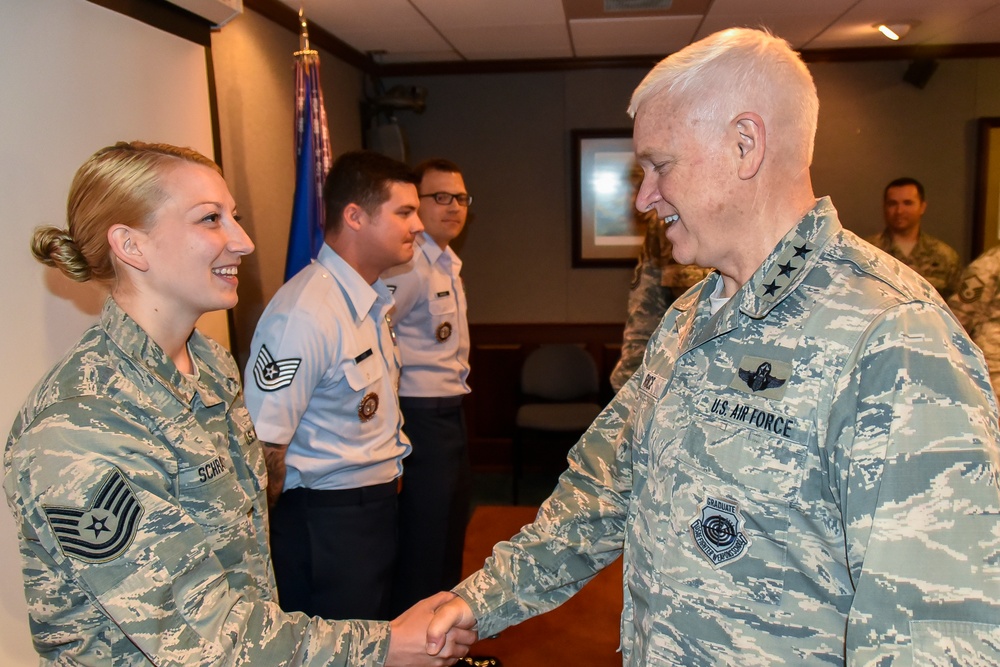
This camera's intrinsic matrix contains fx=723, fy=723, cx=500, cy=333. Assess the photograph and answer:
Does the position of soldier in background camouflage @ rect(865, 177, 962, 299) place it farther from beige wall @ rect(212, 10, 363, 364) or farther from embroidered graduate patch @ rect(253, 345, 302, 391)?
embroidered graduate patch @ rect(253, 345, 302, 391)

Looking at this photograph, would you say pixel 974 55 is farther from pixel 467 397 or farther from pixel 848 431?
pixel 848 431

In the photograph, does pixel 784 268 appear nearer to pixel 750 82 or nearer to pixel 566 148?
pixel 750 82

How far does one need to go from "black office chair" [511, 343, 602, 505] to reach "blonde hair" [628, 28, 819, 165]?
3699 millimetres

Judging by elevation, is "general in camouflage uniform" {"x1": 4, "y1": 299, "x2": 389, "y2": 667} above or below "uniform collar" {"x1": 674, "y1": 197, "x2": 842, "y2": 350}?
below

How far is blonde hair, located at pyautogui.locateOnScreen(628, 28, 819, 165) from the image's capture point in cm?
106

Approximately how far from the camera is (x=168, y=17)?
2490 mm

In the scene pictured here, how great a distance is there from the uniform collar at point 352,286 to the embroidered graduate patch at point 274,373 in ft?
1.03

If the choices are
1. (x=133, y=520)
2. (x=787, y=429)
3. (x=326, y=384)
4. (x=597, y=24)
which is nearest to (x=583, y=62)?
(x=597, y=24)

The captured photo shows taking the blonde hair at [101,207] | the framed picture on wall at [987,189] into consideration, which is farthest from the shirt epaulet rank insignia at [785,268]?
the framed picture on wall at [987,189]

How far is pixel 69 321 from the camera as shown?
197 centimetres

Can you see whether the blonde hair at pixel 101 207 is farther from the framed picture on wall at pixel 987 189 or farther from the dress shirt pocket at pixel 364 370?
the framed picture on wall at pixel 987 189

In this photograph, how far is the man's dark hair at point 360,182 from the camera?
8.21ft

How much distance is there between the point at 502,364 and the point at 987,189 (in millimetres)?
3668

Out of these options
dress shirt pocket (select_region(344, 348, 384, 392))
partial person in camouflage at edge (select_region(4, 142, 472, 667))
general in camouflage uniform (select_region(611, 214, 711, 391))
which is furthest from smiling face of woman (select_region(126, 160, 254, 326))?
general in camouflage uniform (select_region(611, 214, 711, 391))
